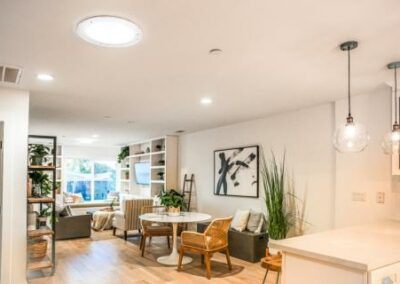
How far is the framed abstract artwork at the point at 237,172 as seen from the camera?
5316mm

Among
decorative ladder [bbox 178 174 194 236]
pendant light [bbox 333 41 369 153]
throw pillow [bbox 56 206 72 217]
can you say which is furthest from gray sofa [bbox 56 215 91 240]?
pendant light [bbox 333 41 369 153]

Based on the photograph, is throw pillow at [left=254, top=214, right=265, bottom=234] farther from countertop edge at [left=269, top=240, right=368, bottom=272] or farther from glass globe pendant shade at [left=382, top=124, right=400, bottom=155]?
countertop edge at [left=269, top=240, right=368, bottom=272]

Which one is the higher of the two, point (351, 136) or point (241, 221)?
point (351, 136)

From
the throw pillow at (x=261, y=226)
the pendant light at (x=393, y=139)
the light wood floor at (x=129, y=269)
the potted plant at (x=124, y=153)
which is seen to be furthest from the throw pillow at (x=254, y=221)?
the potted plant at (x=124, y=153)

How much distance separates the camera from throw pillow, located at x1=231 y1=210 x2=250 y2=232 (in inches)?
198

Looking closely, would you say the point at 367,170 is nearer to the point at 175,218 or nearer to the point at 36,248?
the point at 175,218

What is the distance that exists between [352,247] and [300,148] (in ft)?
8.73

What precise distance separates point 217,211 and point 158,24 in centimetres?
473

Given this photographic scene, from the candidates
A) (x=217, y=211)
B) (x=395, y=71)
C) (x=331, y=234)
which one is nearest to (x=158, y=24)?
(x=331, y=234)

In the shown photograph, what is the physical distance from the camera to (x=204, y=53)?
2471 millimetres

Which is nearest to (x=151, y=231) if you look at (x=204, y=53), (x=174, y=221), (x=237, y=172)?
(x=174, y=221)

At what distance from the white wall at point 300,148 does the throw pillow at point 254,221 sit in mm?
212

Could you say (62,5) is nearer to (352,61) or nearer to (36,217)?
(352,61)

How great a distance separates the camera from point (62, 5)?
1761mm
